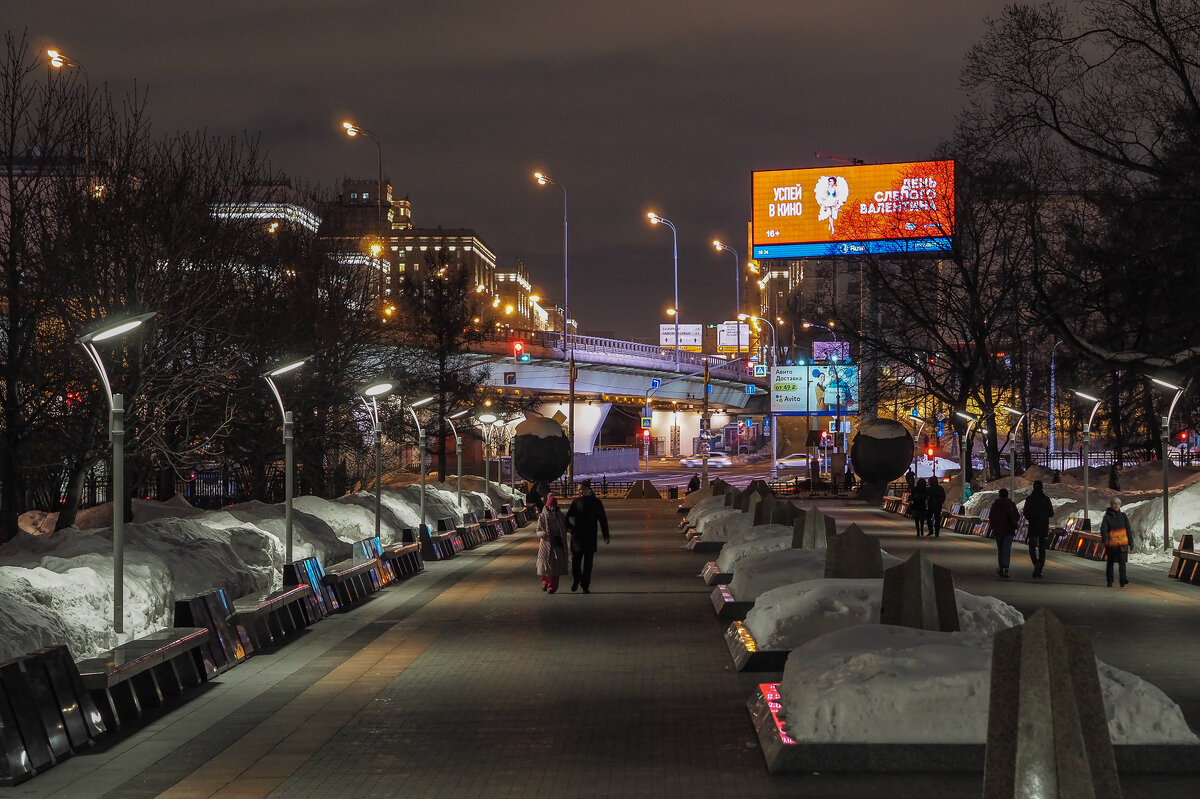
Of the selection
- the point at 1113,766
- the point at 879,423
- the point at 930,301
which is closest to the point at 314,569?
the point at 1113,766

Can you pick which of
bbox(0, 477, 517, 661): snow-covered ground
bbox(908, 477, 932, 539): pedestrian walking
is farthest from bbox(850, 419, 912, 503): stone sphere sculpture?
bbox(0, 477, 517, 661): snow-covered ground

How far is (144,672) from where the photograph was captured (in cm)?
1381

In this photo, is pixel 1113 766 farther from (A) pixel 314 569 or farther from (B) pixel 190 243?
(B) pixel 190 243

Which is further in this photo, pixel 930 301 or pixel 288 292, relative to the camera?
pixel 930 301

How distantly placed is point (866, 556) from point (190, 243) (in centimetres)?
1634

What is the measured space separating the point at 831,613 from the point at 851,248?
189 feet

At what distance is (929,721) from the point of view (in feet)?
34.5

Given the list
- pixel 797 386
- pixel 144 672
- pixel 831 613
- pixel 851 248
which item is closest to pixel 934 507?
pixel 831 613

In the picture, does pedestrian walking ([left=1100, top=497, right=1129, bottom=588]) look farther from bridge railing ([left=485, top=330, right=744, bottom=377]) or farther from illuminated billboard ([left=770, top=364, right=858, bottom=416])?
bridge railing ([left=485, top=330, right=744, bottom=377])

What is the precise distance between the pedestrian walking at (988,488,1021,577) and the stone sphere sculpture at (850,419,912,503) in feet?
129

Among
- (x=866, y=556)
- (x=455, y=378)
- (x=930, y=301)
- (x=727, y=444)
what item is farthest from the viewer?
A: (x=727, y=444)

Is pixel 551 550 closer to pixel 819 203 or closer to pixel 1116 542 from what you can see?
pixel 1116 542

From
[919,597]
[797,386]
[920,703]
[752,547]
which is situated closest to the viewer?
[920,703]

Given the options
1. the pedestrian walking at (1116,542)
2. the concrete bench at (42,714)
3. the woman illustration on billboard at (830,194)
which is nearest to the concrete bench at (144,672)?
the concrete bench at (42,714)
